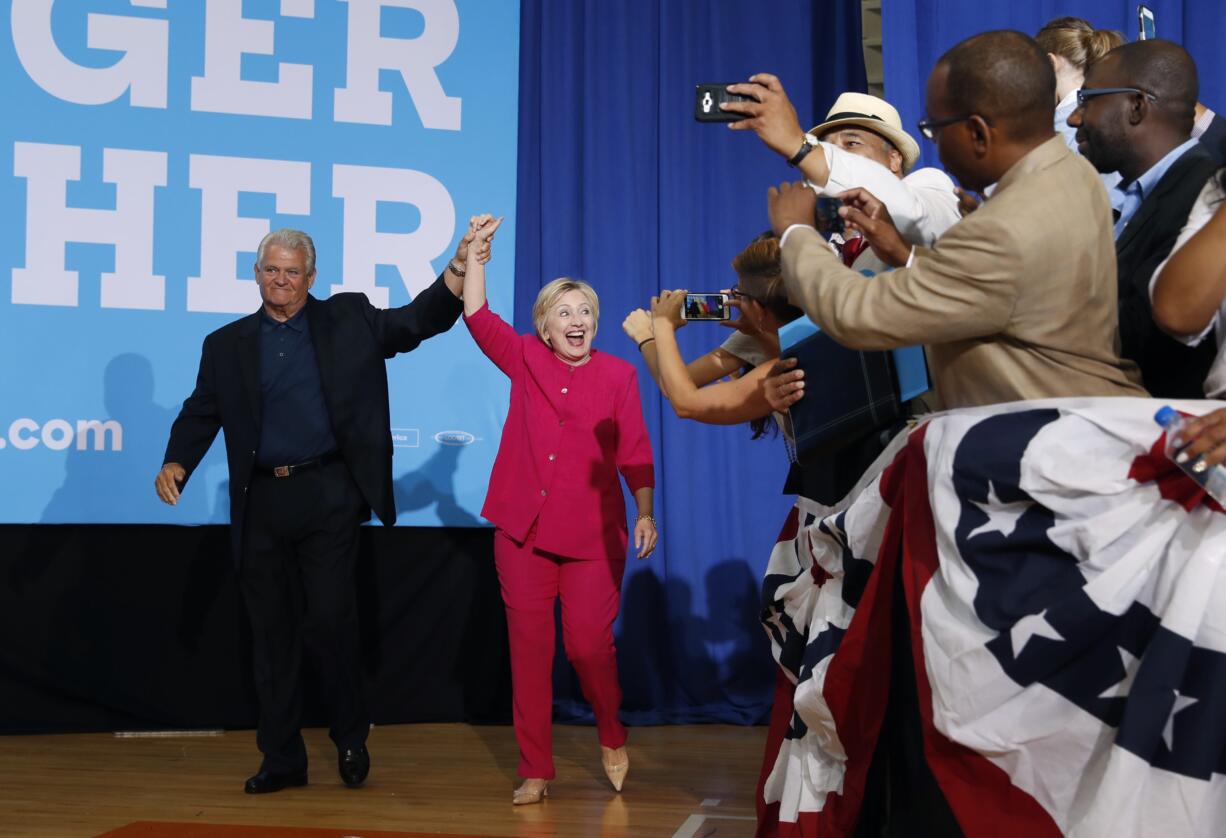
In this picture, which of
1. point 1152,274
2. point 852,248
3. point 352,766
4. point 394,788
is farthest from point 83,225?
point 1152,274

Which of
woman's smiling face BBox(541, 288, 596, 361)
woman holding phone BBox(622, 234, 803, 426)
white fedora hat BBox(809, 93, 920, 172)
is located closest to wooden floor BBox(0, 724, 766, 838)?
woman holding phone BBox(622, 234, 803, 426)

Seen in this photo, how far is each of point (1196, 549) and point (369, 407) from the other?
2.78m

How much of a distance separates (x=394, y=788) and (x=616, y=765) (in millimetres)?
691

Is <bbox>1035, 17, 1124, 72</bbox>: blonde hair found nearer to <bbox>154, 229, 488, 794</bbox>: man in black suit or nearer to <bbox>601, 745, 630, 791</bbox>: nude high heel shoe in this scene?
<bbox>154, 229, 488, 794</bbox>: man in black suit

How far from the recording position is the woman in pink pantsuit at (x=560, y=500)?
393 centimetres

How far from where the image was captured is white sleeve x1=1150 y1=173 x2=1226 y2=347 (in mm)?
1902

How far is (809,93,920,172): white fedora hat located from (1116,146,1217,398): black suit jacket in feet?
2.92

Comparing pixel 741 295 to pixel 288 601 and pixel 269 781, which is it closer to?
pixel 288 601

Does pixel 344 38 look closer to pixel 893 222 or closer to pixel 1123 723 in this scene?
pixel 893 222

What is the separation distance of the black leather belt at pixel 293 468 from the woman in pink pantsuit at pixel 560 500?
528 mm

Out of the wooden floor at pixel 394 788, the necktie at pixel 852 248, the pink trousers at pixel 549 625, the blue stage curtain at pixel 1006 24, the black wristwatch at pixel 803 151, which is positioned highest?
the blue stage curtain at pixel 1006 24

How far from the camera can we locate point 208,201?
4.98m

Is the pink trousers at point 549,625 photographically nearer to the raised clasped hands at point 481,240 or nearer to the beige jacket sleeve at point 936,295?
the raised clasped hands at point 481,240

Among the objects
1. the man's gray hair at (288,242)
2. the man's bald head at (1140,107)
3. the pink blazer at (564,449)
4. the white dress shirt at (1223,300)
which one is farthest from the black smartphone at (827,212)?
the man's gray hair at (288,242)
